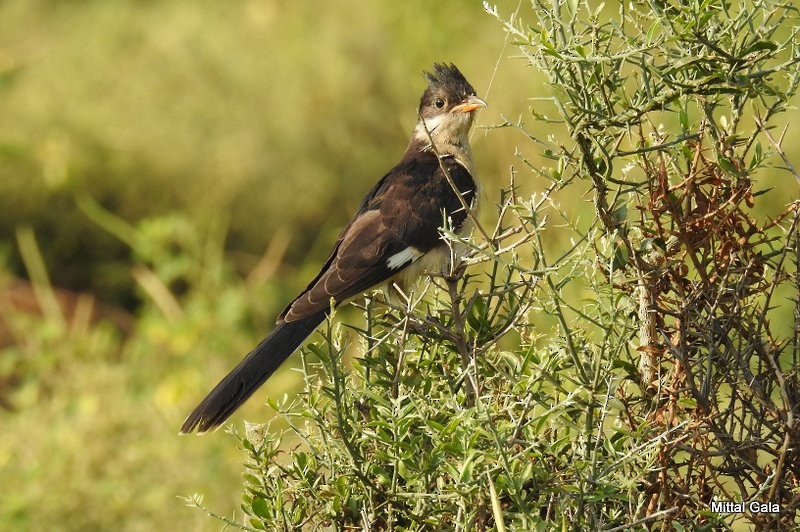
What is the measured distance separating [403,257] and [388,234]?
0.11 m

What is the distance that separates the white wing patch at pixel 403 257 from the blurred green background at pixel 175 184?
153 centimetres

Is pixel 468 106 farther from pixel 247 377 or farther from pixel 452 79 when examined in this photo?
pixel 247 377

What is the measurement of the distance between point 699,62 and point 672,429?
0.58 metres

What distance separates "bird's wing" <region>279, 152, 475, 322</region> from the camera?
11.5 ft

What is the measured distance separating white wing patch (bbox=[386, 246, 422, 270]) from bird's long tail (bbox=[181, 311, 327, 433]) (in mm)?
320

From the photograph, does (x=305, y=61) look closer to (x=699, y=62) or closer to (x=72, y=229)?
(x=72, y=229)

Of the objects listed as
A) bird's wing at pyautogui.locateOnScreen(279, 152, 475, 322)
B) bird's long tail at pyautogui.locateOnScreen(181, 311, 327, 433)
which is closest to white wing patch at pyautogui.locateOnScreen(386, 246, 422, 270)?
bird's wing at pyautogui.locateOnScreen(279, 152, 475, 322)

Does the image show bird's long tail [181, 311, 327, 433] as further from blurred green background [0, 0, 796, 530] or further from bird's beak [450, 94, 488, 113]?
blurred green background [0, 0, 796, 530]

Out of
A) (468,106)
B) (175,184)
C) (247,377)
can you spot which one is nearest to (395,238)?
(468,106)

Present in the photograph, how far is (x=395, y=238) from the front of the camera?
3666 millimetres

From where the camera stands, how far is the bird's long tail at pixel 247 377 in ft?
9.38

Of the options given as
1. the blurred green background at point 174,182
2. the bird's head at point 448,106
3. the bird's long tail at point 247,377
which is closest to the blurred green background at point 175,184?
the blurred green background at point 174,182

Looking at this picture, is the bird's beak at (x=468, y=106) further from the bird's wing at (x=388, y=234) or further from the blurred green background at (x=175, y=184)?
the blurred green background at (x=175, y=184)

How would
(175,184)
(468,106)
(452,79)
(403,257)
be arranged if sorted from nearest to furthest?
(403,257)
(468,106)
(452,79)
(175,184)
